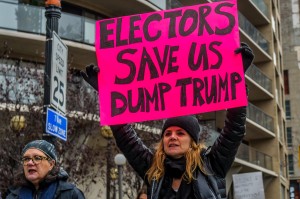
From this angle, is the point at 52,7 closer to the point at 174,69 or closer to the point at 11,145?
the point at 174,69

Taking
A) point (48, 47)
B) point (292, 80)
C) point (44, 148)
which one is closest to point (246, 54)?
point (44, 148)

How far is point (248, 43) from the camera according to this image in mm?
36969

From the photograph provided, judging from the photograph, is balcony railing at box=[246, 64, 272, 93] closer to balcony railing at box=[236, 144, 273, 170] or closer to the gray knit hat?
balcony railing at box=[236, 144, 273, 170]

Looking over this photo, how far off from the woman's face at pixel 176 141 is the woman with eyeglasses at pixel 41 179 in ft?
3.08

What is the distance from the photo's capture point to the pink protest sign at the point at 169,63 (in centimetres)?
450

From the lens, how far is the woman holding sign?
3.96m

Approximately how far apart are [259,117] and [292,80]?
19.8 meters

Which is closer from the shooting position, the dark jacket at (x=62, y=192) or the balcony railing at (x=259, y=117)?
the dark jacket at (x=62, y=192)

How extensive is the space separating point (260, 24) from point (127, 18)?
124ft

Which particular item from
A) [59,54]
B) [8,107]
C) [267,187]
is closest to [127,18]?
[59,54]

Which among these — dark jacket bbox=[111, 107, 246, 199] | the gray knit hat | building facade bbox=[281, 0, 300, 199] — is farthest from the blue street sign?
building facade bbox=[281, 0, 300, 199]

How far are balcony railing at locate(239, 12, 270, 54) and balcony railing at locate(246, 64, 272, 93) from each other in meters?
1.90

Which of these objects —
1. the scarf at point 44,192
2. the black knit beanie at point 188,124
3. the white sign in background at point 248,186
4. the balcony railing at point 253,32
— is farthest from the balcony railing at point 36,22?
the balcony railing at point 253,32

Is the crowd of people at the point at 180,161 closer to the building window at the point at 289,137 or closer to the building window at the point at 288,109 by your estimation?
the building window at the point at 289,137
